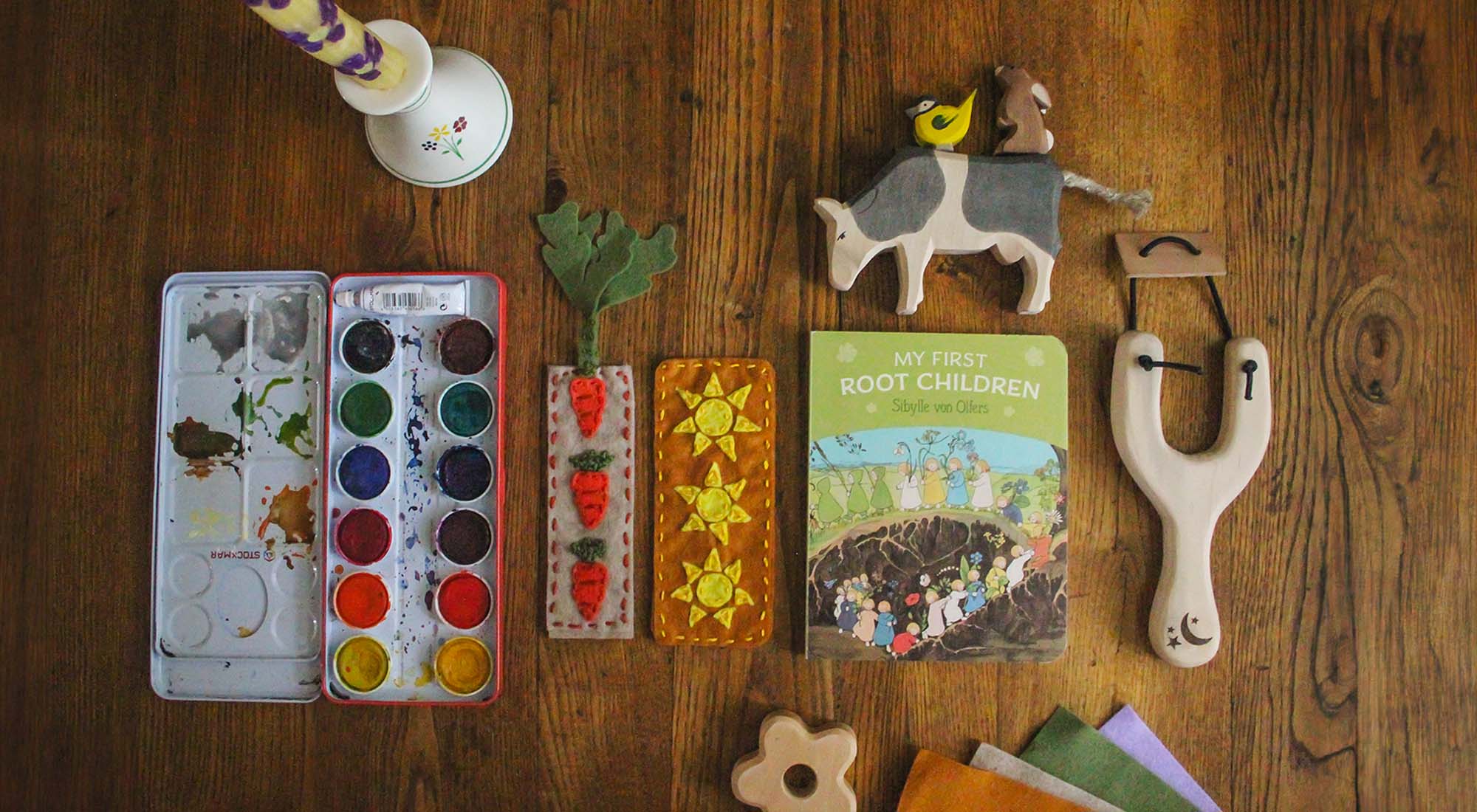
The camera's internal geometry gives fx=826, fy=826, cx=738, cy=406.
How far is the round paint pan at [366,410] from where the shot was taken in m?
0.92

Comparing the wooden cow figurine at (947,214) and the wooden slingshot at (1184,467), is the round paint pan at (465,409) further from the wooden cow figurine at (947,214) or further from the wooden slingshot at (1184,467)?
the wooden slingshot at (1184,467)

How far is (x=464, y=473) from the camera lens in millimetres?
925

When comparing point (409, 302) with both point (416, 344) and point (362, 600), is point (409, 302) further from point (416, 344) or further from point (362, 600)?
point (362, 600)

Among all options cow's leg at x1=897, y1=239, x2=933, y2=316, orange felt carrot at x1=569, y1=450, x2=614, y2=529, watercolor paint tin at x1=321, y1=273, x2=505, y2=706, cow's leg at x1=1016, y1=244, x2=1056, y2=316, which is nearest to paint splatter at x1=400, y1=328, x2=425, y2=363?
watercolor paint tin at x1=321, y1=273, x2=505, y2=706

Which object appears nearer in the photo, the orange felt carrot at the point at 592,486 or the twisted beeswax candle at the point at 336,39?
the twisted beeswax candle at the point at 336,39

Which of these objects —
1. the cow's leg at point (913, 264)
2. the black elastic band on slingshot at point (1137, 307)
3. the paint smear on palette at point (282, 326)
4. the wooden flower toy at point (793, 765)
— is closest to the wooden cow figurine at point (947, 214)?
the cow's leg at point (913, 264)

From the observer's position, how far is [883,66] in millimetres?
942

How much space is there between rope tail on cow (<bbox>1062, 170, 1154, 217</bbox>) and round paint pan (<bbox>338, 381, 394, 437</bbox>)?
31.1 inches

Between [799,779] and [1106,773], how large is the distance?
1.11ft

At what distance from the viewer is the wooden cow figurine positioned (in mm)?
883

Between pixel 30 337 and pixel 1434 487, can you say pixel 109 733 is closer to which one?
pixel 30 337

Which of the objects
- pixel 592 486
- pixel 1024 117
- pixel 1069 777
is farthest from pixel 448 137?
pixel 1069 777

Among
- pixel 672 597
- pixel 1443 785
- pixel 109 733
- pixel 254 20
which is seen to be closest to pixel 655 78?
pixel 254 20

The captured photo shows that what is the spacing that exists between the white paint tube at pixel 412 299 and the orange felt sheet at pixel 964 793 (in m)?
0.72
